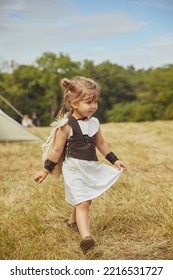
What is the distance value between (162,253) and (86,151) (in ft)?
1.15

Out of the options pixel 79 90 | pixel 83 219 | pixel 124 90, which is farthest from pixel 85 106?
pixel 124 90

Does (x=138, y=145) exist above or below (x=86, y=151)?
below

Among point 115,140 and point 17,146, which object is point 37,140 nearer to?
point 17,146

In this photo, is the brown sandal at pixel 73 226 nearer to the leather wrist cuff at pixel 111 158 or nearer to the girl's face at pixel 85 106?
the leather wrist cuff at pixel 111 158

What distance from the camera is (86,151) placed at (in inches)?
58.3

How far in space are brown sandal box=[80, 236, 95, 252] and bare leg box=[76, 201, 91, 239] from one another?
0.02 meters

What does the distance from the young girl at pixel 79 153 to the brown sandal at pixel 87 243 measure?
6 cm

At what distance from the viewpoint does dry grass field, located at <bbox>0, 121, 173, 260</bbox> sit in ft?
4.59

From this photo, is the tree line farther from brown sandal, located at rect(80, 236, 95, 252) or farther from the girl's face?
brown sandal, located at rect(80, 236, 95, 252)

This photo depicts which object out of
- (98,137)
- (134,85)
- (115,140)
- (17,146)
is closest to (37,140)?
(17,146)

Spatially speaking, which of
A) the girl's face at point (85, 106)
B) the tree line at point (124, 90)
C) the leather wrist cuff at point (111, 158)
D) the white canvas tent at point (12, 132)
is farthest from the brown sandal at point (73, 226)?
the white canvas tent at point (12, 132)

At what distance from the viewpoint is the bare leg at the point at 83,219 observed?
1.42m
